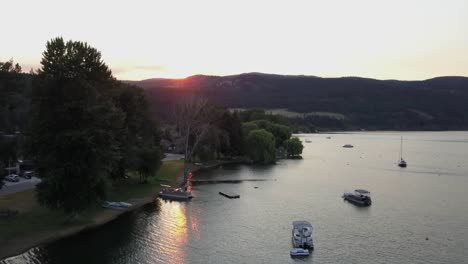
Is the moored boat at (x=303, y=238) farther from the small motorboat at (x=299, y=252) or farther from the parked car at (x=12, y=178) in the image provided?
the parked car at (x=12, y=178)

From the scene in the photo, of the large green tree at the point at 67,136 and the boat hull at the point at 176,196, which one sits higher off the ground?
the large green tree at the point at 67,136

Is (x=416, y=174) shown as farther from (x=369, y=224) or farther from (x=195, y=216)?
(x=195, y=216)

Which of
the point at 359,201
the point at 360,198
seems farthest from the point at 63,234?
the point at 360,198

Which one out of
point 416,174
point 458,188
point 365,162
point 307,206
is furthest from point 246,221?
point 365,162

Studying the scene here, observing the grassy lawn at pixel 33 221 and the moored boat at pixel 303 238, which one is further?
the moored boat at pixel 303 238

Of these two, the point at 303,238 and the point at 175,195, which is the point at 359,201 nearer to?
the point at 175,195

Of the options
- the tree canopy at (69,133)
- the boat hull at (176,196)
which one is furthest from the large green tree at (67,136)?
the boat hull at (176,196)
